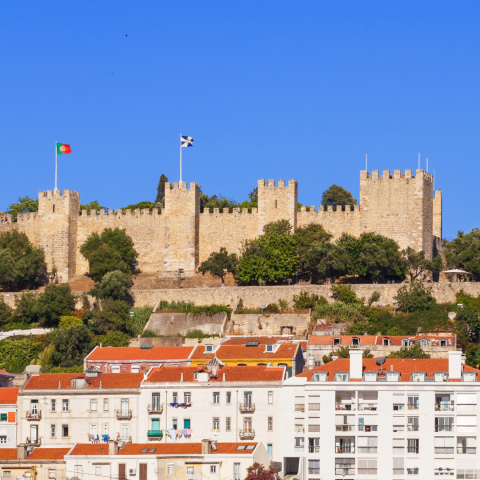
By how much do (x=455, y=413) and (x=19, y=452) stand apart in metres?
14.7

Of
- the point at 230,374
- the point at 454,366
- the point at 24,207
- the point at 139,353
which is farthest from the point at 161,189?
the point at 454,366

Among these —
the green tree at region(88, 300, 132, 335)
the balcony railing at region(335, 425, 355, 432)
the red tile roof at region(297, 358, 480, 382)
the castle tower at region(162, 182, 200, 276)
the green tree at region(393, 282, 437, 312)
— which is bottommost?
the balcony railing at region(335, 425, 355, 432)

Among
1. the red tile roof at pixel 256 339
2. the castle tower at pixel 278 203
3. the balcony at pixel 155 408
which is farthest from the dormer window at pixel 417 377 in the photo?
the castle tower at pixel 278 203

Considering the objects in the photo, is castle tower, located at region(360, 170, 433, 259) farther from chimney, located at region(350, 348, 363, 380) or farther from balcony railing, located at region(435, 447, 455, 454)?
balcony railing, located at region(435, 447, 455, 454)

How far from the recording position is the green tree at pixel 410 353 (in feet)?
170

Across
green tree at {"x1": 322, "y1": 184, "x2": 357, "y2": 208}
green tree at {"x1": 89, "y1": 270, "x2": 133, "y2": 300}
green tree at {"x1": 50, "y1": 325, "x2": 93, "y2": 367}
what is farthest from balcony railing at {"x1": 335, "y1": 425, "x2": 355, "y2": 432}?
green tree at {"x1": 322, "y1": 184, "x2": 357, "y2": 208}

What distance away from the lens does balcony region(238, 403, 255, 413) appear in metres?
46.0

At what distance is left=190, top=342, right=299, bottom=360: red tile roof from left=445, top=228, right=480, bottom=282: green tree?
17352mm

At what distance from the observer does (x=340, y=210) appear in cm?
7056

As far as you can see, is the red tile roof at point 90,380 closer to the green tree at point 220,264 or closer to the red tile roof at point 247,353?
the red tile roof at point 247,353

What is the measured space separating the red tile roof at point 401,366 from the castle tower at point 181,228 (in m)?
23.0

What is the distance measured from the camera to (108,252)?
69875 mm

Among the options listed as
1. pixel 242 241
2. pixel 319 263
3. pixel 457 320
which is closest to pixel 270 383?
pixel 457 320

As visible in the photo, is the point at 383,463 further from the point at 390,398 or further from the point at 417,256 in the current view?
the point at 417,256
